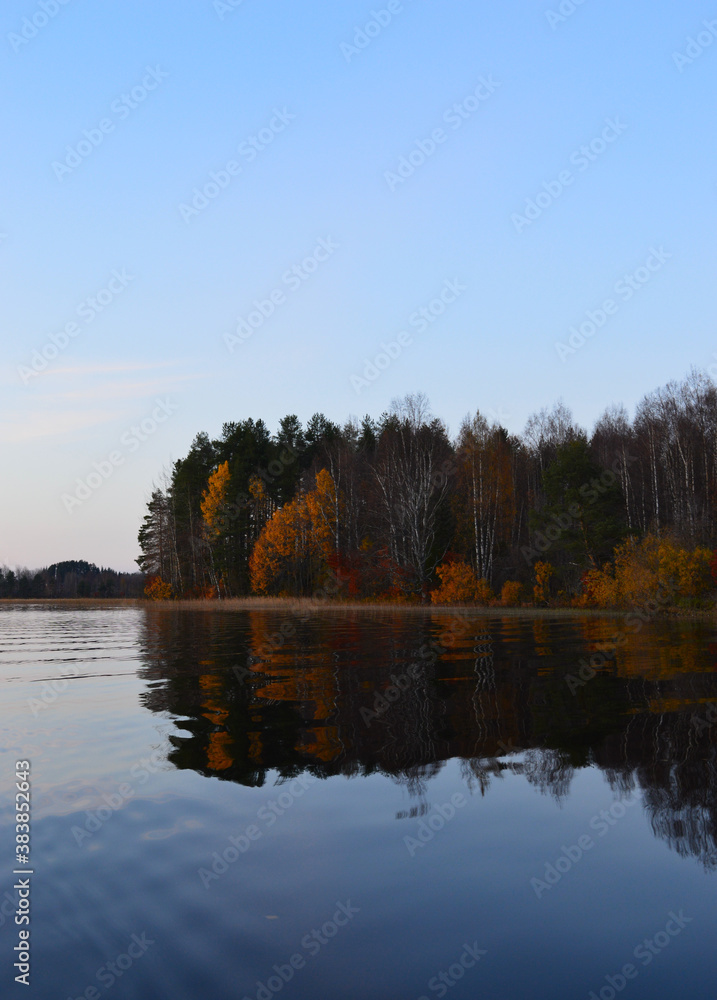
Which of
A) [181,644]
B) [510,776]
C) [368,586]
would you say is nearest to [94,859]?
[510,776]

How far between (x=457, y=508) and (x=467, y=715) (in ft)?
144

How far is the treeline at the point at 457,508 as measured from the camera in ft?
157

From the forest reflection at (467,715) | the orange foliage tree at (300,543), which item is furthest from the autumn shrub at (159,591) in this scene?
the forest reflection at (467,715)

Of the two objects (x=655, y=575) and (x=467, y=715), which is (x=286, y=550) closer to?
(x=655, y=575)

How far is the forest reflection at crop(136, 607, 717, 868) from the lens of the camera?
27.2ft

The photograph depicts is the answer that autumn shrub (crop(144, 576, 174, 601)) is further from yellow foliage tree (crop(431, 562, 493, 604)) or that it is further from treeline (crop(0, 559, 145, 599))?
treeline (crop(0, 559, 145, 599))

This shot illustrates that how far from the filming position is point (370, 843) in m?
6.29

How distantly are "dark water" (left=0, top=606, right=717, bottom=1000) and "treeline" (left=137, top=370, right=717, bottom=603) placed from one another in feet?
96.8

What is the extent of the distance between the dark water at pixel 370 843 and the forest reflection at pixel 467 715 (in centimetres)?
6

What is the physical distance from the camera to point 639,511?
6066cm

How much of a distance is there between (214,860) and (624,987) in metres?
3.10

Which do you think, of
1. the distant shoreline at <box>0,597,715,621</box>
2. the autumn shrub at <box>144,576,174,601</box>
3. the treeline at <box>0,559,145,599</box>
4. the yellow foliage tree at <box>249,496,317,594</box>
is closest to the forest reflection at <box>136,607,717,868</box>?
the distant shoreline at <box>0,597,715,621</box>

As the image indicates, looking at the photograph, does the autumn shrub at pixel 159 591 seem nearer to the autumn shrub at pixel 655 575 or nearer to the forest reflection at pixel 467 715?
the autumn shrub at pixel 655 575

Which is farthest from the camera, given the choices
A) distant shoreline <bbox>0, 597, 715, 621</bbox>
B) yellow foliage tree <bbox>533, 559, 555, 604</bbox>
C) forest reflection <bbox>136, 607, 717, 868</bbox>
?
yellow foliage tree <bbox>533, 559, 555, 604</bbox>
